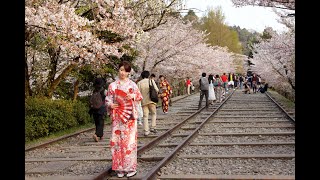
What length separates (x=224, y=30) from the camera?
6956cm

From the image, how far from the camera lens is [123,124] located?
651cm

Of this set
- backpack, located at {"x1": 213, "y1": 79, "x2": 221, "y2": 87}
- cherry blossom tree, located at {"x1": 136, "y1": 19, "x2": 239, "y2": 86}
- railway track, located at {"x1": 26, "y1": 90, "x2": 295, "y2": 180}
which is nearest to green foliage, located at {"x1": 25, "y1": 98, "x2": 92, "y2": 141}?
railway track, located at {"x1": 26, "y1": 90, "x2": 295, "y2": 180}

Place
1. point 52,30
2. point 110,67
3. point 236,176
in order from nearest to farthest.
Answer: point 236,176 → point 52,30 → point 110,67

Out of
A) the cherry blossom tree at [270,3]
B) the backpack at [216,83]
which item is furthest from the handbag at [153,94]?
the backpack at [216,83]

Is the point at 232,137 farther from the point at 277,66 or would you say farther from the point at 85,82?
the point at 277,66

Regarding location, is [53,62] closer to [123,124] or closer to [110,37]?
[110,37]

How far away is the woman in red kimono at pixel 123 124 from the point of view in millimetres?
6418

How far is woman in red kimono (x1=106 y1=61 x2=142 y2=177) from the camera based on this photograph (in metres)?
A: 6.42

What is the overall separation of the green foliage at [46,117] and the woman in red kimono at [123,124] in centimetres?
535

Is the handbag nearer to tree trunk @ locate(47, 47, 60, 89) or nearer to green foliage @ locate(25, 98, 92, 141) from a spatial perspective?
green foliage @ locate(25, 98, 92, 141)

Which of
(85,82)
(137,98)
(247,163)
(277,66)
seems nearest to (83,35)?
(137,98)

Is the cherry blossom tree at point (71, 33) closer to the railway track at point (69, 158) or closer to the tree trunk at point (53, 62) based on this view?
the tree trunk at point (53, 62)
